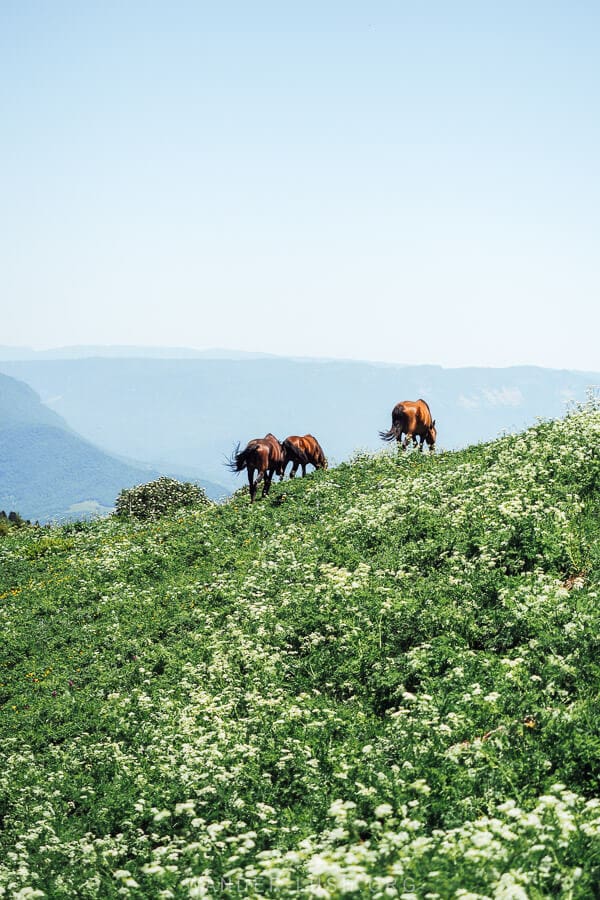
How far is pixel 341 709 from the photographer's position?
9875 mm

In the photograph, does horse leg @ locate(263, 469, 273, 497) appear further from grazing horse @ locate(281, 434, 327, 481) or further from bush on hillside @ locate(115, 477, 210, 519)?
bush on hillside @ locate(115, 477, 210, 519)

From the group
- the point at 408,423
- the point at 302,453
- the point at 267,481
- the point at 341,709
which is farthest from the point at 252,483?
the point at 341,709

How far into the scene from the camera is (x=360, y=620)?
12273 mm

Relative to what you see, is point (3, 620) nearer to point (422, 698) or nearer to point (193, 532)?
point (193, 532)

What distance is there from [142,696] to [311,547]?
21.1 feet

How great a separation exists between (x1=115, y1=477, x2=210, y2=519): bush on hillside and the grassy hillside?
14978mm

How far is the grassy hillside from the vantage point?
617 cm

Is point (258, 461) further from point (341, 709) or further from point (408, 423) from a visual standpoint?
point (341, 709)

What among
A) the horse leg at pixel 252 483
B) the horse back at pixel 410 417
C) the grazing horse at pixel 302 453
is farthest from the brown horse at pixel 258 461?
the horse back at pixel 410 417

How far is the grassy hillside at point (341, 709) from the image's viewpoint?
617 centimetres

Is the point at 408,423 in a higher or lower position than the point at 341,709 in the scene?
higher

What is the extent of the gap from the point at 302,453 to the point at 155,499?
9.64m

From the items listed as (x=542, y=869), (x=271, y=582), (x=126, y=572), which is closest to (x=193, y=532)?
(x=126, y=572)

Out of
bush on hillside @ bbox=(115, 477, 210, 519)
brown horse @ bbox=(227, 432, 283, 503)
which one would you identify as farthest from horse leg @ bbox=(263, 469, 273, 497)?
bush on hillside @ bbox=(115, 477, 210, 519)
